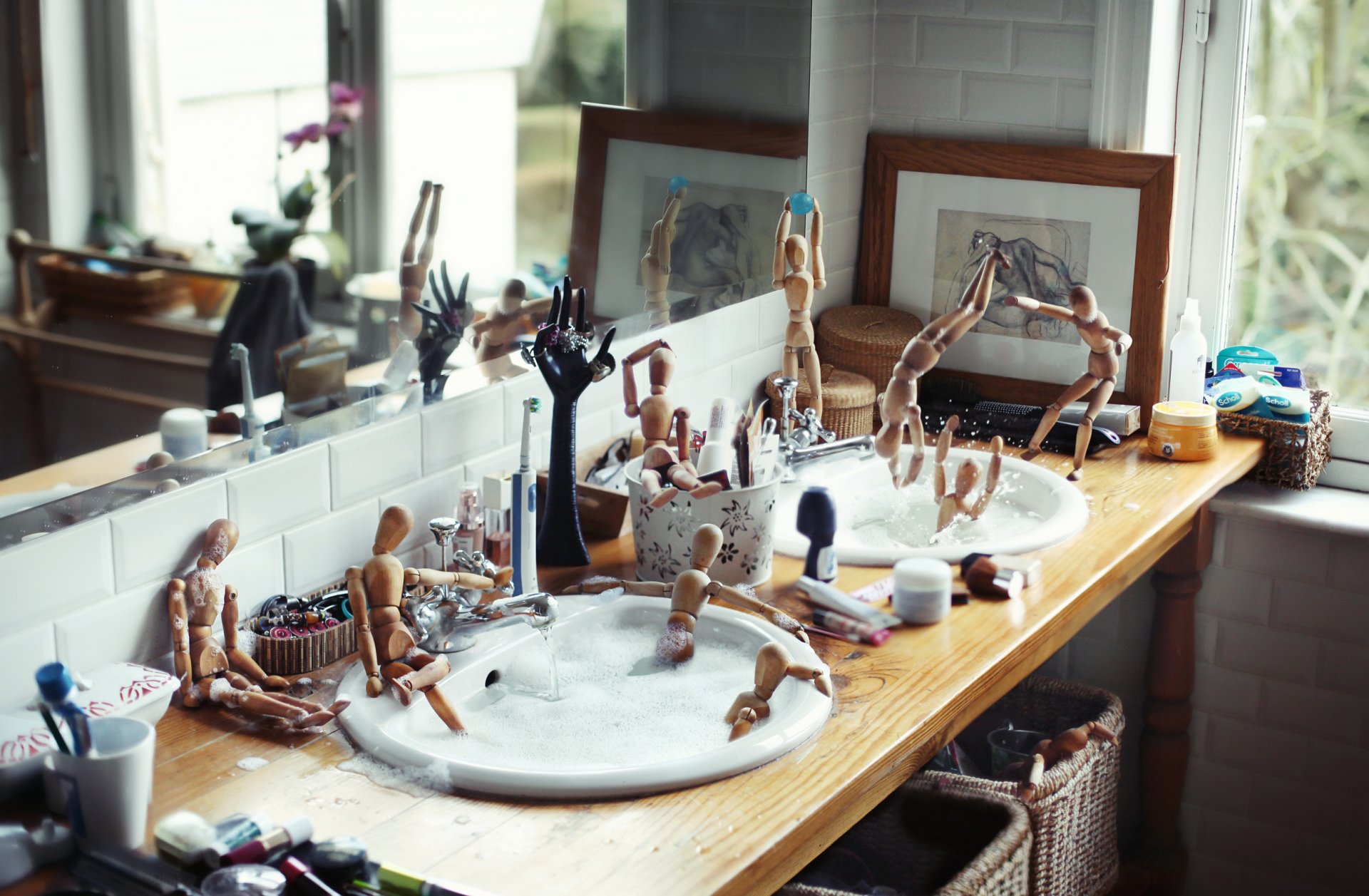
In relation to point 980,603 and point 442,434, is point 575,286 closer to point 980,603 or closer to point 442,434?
point 442,434

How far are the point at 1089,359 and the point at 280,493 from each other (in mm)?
1186

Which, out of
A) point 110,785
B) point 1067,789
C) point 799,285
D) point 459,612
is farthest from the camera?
point 799,285

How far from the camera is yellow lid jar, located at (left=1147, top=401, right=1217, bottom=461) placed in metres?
2.23

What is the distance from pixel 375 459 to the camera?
167 centimetres

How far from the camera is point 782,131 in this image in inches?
92.0

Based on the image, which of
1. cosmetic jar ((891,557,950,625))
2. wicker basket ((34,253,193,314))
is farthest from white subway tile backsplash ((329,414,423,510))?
cosmetic jar ((891,557,950,625))

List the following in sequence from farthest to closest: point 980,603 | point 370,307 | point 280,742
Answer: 1. point 980,603
2. point 370,307
3. point 280,742

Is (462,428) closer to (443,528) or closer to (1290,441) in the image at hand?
(443,528)

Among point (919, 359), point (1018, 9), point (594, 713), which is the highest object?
point (1018, 9)

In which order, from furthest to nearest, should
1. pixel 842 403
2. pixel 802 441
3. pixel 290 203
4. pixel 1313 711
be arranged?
pixel 1313 711 → pixel 842 403 → pixel 802 441 → pixel 290 203

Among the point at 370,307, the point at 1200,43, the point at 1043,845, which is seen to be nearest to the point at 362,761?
the point at 370,307

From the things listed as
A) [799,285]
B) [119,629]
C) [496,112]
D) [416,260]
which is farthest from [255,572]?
[799,285]

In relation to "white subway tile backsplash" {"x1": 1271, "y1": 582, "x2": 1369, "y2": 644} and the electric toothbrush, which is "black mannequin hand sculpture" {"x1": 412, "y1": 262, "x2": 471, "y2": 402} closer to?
the electric toothbrush

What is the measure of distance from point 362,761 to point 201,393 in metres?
0.39
